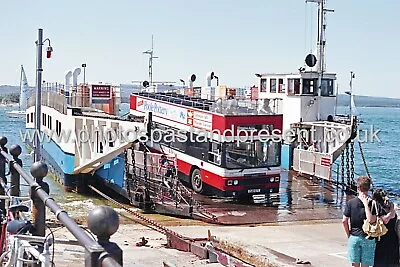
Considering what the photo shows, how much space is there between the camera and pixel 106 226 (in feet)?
7.85

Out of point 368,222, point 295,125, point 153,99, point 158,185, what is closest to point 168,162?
point 158,185

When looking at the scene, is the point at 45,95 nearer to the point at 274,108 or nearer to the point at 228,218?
the point at 274,108

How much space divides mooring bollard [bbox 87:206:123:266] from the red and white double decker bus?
16.4 m

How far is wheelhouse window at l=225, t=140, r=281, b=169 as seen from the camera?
19.1 metres

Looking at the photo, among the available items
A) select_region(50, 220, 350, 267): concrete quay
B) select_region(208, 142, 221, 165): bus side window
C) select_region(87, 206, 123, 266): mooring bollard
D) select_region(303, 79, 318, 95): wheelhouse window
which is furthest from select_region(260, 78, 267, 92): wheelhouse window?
select_region(87, 206, 123, 266): mooring bollard

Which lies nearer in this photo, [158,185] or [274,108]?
[158,185]

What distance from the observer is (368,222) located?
7344 millimetres

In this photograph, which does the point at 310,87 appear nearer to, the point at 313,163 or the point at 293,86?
the point at 293,86

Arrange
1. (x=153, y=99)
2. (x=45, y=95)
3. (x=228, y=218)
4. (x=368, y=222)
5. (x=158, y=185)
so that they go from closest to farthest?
(x=368, y=222)
(x=228, y=218)
(x=158, y=185)
(x=153, y=99)
(x=45, y=95)

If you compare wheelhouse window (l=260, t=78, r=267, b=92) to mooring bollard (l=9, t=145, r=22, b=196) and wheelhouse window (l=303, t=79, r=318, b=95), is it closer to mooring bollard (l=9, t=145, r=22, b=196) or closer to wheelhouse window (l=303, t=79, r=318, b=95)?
wheelhouse window (l=303, t=79, r=318, b=95)

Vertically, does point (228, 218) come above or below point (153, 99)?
below

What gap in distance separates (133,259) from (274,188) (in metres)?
9.73

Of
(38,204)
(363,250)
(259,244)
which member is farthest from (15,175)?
(259,244)

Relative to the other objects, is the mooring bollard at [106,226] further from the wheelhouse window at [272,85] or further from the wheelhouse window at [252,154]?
the wheelhouse window at [272,85]
